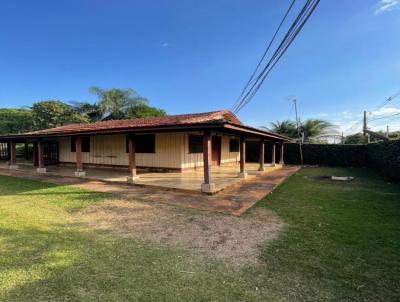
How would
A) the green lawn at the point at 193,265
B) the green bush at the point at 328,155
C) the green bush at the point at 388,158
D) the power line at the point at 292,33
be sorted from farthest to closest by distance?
the green bush at the point at 328,155 → the green bush at the point at 388,158 → the power line at the point at 292,33 → the green lawn at the point at 193,265

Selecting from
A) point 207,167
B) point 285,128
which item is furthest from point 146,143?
point 285,128

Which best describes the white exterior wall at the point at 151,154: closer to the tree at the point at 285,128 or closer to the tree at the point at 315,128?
the tree at the point at 285,128

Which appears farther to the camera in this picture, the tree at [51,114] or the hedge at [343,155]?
the tree at [51,114]

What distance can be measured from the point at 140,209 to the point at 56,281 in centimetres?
303

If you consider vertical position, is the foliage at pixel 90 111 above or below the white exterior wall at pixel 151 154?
above

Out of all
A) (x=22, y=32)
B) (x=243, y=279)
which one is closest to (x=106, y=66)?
(x=22, y=32)

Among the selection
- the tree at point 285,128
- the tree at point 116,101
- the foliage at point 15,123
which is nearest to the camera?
the tree at point 285,128

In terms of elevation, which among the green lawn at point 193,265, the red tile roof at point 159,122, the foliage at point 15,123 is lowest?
the green lawn at point 193,265

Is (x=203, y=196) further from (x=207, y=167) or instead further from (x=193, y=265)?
(x=193, y=265)

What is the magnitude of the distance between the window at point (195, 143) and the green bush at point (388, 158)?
8707mm

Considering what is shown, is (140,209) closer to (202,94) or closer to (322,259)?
(322,259)

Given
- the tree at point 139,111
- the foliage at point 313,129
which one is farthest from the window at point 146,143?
the tree at point 139,111

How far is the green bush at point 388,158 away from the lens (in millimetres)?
9609

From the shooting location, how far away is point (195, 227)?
450 centimetres
